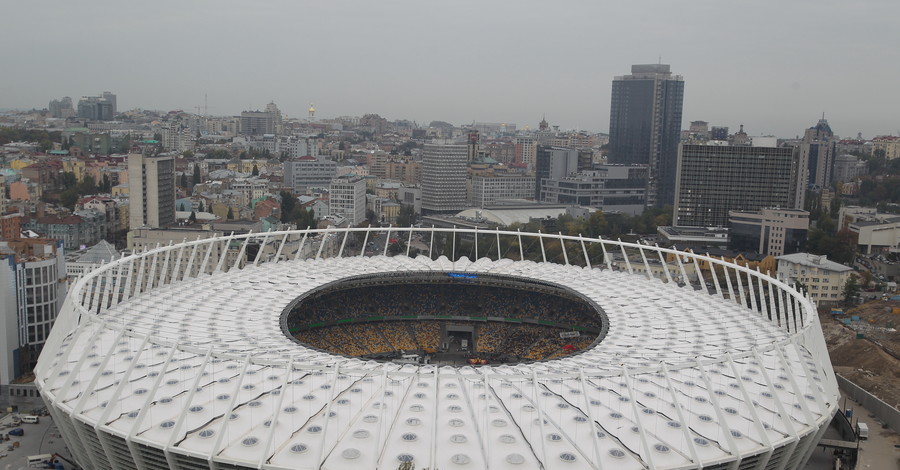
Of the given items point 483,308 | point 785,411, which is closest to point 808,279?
point 483,308

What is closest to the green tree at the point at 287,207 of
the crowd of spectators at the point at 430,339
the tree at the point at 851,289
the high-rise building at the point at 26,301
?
the high-rise building at the point at 26,301

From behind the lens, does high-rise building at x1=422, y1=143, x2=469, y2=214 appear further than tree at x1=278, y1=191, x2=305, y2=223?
Yes

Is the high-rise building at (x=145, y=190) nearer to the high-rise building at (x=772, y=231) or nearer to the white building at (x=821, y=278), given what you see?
the high-rise building at (x=772, y=231)

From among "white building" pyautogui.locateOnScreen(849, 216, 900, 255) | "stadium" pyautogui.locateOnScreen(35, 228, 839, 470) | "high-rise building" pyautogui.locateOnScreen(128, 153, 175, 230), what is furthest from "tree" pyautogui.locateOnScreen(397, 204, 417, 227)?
"stadium" pyautogui.locateOnScreen(35, 228, 839, 470)

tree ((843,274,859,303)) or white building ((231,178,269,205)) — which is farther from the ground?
white building ((231,178,269,205))

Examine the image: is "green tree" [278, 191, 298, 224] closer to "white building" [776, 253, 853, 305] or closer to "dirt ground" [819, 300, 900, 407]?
"white building" [776, 253, 853, 305]

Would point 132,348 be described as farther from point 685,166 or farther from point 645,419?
point 685,166

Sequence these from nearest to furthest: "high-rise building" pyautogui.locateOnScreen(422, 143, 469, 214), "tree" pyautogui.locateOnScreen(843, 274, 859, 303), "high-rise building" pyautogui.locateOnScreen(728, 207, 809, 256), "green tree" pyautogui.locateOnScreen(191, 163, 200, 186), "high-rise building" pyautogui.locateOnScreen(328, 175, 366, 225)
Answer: "tree" pyautogui.locateOnScreen(843, 274, 859, 303) < "high-rise building" pyautogui.locateOnScreen(728, 207, 809, 256) < "high-rise building" pyautogui.locateOnScreen(328, 175, 366, 225) < "high-rise building" pyautogui.locateOnScreen(422, 143, 469, 214) < "green tree" pyautogui.locateOnScreen(191, 163, 200, 186)

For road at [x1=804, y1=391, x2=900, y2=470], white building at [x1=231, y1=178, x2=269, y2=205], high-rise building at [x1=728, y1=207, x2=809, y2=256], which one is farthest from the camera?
white building at [x1=231, y1=178, x2=269, y2=205]
